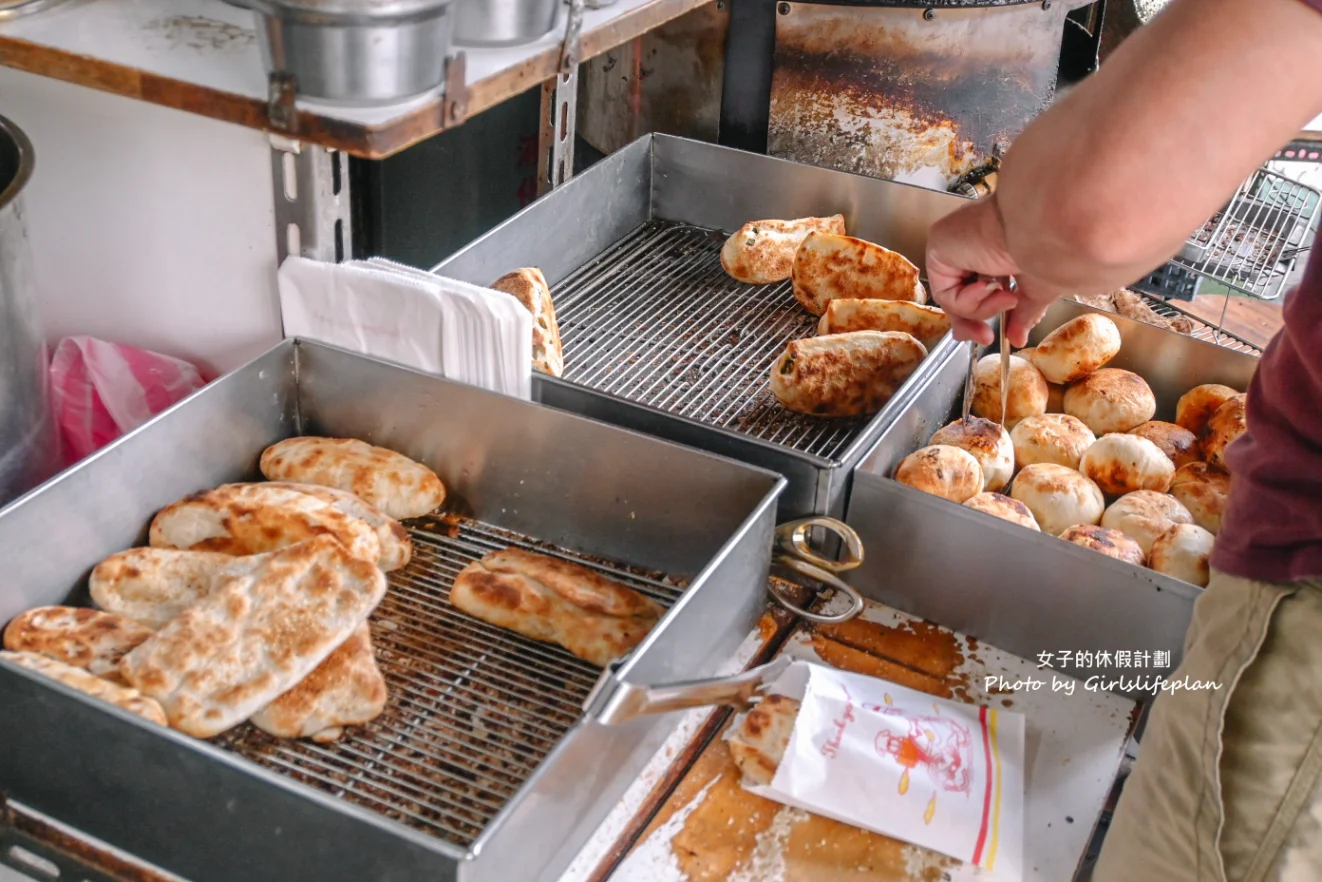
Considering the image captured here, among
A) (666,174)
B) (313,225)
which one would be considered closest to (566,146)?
(666,174)

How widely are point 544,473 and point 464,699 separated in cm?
39

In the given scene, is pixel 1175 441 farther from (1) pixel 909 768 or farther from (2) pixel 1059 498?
(1) pixel 909 768

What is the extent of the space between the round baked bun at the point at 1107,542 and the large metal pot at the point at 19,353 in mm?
1406

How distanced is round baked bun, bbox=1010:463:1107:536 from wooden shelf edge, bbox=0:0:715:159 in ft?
3.14

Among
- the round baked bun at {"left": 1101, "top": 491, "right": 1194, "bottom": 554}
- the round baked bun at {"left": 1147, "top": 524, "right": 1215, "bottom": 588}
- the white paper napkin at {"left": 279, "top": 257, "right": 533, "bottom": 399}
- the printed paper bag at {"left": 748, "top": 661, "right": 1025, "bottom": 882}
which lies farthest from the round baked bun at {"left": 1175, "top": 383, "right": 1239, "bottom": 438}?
the white paper napkin at {"left": 279, "top": 257, "right": 533, "bottom": 399}

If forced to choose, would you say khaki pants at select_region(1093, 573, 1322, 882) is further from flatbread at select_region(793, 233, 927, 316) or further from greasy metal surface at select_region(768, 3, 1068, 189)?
greasy metal surface at select_region(768, 3, 1068, 189)

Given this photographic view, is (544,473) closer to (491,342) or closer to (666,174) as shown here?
(491,342)

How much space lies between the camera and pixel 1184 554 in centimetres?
169

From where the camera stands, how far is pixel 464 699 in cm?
146

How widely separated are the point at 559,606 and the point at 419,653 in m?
0.18

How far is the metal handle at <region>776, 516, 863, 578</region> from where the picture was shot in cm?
167

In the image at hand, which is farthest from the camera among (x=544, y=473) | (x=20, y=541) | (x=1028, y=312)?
(x=544, y=473)

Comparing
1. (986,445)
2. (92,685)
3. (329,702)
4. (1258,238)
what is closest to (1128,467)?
(986,445)

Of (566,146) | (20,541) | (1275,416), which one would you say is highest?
(1275,416)
